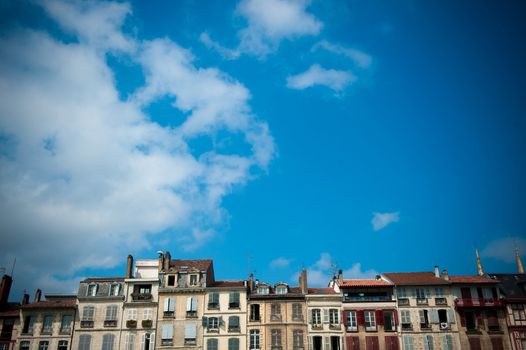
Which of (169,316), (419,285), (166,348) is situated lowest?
(166,348)

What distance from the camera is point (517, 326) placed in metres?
52.6

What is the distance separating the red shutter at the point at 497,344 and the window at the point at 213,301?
99.4 ft

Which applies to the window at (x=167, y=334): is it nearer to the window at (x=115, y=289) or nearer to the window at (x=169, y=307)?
the window at (x=169, y=307)

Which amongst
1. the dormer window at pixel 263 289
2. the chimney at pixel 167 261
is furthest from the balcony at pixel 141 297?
the dormer window at pixel 263 289

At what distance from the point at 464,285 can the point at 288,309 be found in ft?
67.1

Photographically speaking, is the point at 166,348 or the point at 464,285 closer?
the point at 166,348

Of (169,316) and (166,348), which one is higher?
(169,316)

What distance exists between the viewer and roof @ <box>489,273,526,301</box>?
54.8m

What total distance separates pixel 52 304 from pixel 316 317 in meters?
29.5

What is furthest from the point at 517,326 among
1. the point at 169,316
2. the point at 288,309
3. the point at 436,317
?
the point at 169,316

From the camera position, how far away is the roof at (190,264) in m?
55.7

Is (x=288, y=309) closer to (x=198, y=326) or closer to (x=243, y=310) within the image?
(x=243, y=310)

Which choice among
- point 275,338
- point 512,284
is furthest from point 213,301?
point 512,284

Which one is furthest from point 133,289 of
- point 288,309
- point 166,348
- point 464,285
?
point 464,285
